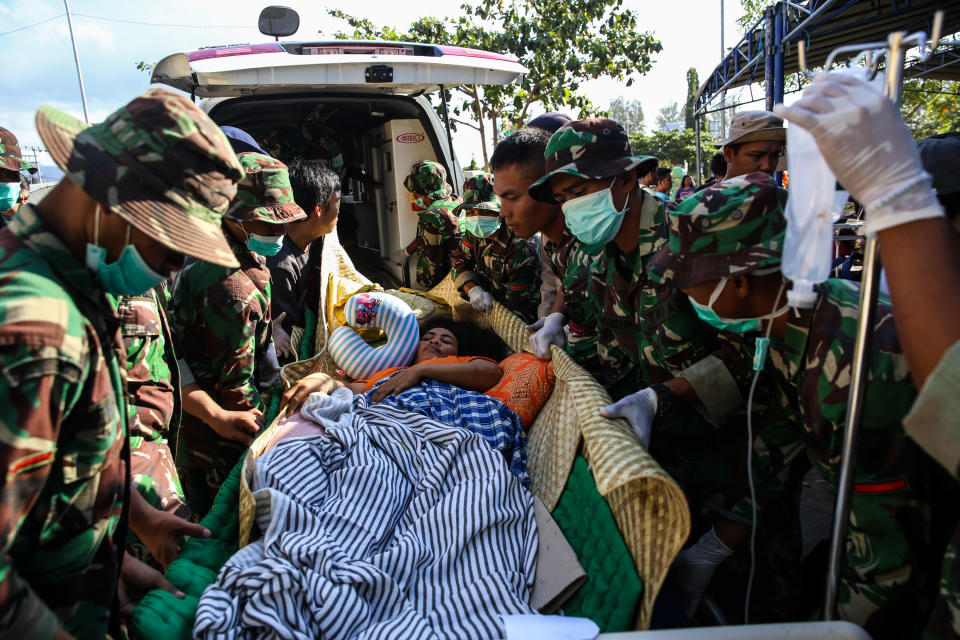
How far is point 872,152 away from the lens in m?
0.98

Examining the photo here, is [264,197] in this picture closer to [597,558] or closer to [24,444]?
[24,444]

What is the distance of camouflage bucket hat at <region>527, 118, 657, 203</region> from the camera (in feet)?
7.11

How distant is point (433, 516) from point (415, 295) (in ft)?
7.80

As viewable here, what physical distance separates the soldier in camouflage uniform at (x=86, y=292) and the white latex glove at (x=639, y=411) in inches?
49.0

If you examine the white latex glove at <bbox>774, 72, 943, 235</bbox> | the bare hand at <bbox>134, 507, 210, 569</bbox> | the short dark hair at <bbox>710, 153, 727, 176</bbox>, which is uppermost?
the short dark hair at <bbox>710, 153, 727, 176</bbox>

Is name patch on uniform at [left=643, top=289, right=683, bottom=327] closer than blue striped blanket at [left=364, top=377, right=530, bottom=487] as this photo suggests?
Yes

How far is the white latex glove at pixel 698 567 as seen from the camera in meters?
1.89

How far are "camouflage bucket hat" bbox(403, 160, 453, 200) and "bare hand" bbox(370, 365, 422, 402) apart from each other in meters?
2.16

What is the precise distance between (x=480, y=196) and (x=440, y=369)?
1.29 metres

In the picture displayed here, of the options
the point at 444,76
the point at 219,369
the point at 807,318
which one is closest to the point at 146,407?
the point at 219,369

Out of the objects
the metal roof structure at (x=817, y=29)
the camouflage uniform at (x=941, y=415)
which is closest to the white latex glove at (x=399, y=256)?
the camouflage uniform at (x=941, y=415)

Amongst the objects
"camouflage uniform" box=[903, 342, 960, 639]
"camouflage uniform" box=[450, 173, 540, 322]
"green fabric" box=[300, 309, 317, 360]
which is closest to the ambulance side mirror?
"camouflage uniform" box=[450, 173, 540, 322]

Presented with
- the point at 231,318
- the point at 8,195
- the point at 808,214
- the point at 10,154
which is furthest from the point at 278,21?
the point at 808,214

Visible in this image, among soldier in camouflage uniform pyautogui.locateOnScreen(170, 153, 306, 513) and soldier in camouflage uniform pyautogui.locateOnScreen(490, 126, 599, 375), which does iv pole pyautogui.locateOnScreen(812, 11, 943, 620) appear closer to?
soldier in camouflage uniform pyautogui.locateOnScreen(490, 126, 599, 375)
